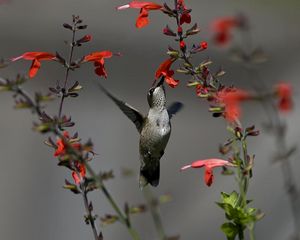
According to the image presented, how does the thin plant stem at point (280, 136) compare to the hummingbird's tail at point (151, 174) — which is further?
the hummingbird's tail at point (151, 174)

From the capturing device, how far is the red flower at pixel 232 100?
38.2 inches

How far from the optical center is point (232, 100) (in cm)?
100

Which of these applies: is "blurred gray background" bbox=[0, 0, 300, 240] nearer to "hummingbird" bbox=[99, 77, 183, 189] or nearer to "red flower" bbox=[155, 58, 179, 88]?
"hummingbird" bbox=[99, 77, 183, 189]

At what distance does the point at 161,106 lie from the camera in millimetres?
1673

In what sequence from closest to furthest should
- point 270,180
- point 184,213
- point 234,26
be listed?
point 234,26, point 270,180, point 184,213

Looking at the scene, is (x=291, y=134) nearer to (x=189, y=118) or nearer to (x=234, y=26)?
(x=189, y=118)

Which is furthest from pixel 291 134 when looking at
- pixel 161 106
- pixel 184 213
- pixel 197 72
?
pixel 197 72

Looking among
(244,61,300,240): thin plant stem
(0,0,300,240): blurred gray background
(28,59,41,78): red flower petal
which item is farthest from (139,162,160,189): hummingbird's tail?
(0,0,300,240): blurred gray background

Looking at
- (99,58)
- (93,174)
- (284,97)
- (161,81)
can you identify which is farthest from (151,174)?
(284,97)

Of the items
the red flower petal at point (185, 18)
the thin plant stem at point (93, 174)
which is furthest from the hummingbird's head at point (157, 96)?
the thin plant stem at point (93, 174)

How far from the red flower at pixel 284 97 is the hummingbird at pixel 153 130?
71 cm

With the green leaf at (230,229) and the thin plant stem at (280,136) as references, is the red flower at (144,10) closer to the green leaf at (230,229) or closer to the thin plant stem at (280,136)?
the green leaf at (230,229)

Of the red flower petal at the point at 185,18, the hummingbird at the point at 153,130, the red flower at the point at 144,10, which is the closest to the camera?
the red flower petal at the point at 185,18

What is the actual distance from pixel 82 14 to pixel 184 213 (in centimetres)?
160
